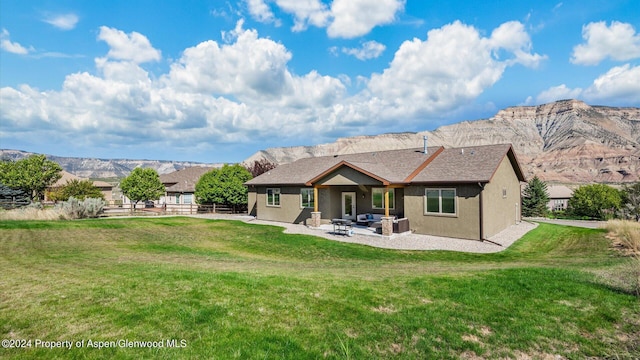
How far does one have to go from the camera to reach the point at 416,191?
725 inches

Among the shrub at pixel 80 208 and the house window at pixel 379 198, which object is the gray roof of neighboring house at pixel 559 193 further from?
Answer: the shrub at pixel 80 208

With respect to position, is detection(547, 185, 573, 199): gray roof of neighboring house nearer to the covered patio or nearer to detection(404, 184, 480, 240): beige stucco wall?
the covered patio

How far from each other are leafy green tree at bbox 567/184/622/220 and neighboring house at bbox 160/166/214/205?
5079 centimetres

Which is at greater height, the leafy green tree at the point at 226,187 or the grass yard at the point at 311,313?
the leafy green tree at the point at 226,187

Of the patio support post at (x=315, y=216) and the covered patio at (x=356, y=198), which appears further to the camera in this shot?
the patio support post at (x=315, y=216)

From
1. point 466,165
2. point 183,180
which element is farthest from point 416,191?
point 183,180

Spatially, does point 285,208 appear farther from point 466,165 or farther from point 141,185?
point 141,185

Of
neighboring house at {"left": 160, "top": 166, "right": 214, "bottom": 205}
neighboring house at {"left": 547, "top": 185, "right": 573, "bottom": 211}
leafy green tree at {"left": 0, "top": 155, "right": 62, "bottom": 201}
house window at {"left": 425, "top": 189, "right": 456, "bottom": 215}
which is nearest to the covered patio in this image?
house window at {"left": 425, "top": 189, "right": 456, "bottom": 215}

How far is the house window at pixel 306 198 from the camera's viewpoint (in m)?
23.1

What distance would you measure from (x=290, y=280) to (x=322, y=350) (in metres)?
2.91

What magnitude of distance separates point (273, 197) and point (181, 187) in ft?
77.4

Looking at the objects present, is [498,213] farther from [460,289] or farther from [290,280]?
[290,280]

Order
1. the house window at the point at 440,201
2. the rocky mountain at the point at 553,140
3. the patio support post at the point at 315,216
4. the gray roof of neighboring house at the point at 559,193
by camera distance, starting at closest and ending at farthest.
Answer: the house window at the point at 440,201 < the patio support post at the point at 315,216 < the gray roof of neighboring house at the point at 559,193 < the rocky mountain at the point at 553,140

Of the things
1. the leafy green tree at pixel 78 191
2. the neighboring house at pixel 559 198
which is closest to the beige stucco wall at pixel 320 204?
the leafy green tree at pixel 78 191
